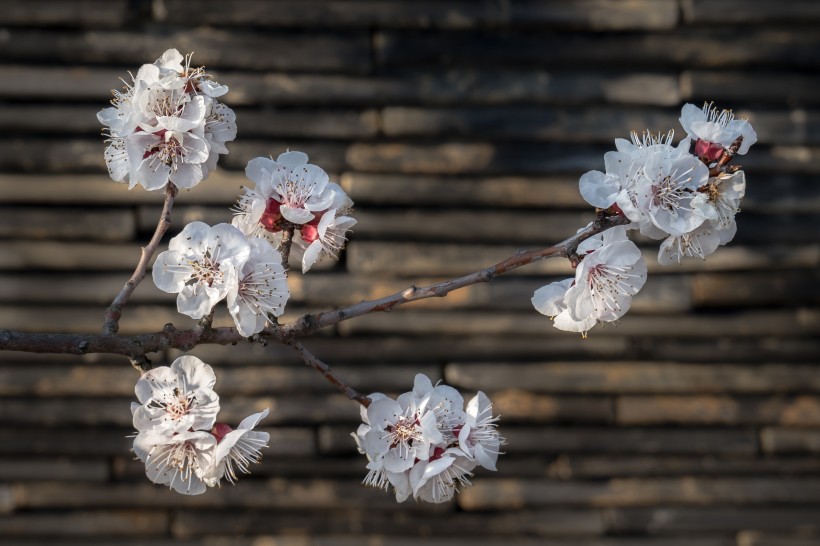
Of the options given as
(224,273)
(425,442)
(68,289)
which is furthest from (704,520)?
(224,273)

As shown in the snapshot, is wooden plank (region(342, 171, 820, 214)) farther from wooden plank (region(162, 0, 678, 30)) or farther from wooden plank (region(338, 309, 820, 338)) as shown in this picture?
wooden plank (region(162, 0, 678, 30))

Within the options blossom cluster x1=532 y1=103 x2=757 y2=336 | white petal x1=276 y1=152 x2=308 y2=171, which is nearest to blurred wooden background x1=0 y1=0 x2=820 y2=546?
white petal x1=276 y1=152 x2=308 y2=171

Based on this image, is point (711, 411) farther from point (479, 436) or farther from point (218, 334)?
point (218, 334)

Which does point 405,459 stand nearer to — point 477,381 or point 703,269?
point 477,381

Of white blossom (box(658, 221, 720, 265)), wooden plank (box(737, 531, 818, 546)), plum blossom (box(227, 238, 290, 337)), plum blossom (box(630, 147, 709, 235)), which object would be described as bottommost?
wooden plank (box(737, 531, 818, 546))

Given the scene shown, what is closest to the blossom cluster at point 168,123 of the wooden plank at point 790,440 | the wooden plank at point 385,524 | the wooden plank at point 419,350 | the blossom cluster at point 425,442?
the blossom cluster at point 425,442

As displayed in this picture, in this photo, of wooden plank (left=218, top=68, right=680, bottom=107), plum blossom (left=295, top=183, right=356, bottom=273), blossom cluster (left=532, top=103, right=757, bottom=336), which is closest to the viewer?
blossom cluster (left=532, top=103, right=757, bottom=336)

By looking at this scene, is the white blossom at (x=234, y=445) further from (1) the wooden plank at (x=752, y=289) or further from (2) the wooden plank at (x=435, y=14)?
(1) the wooden plank at (x=752, y=289)
